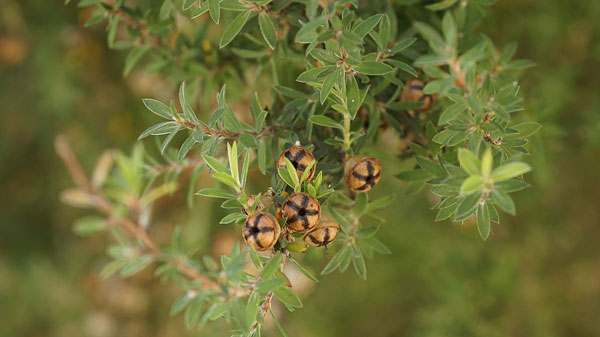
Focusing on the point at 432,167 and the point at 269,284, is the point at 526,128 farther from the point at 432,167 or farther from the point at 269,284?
the point at 269,284

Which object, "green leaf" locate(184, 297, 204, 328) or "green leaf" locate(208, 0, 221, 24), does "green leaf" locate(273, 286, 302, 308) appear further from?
"green leaf" locate(208, 0, 221, 24)

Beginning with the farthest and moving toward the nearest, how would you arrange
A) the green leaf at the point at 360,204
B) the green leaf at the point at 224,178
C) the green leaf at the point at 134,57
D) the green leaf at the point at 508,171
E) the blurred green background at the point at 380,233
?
the blurred green background at the point at 380,233 → the green leaf at the point at 134,57 → the green leaf at the point at 360,204 → the green leaf at the point at 224,178 → the green leaf at the point at 508,171

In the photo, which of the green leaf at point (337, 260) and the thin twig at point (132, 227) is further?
the thin twig at point (132, 227)

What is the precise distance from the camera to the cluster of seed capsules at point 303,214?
1.77 feet

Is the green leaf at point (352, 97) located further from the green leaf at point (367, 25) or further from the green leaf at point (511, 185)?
the green leaf at point (511, 185)

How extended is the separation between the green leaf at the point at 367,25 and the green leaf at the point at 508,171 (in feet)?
0.67

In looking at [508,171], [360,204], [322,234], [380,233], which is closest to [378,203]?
[360,204]

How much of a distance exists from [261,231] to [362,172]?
165mm

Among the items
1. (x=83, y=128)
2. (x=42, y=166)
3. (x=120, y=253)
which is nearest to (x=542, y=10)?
(x=120, y=253)

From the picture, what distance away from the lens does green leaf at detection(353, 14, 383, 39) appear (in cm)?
56

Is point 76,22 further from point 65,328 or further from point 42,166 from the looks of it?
point 65,328

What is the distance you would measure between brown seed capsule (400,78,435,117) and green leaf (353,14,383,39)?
0.17 m

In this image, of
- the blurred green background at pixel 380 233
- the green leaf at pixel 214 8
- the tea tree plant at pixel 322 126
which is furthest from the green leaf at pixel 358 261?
the blurred green background at pixel 380 233

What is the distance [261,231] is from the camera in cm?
54
